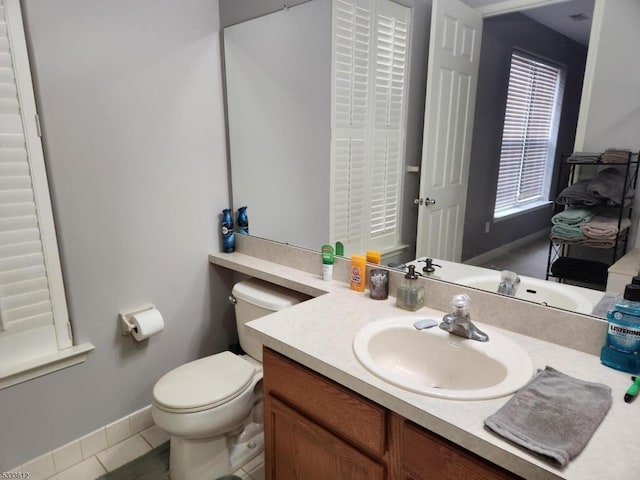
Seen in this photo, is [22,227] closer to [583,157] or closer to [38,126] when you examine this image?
[38,126]

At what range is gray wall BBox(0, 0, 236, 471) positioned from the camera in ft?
5.23

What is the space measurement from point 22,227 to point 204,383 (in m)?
0.91

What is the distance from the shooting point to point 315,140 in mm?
1842

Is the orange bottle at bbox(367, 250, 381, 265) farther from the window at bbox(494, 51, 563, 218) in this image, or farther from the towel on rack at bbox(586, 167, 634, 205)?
the towel on rack at bbox(586, 167, 634, 205)

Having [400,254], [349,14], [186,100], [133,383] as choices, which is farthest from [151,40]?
[133,383]

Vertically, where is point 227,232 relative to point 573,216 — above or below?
below

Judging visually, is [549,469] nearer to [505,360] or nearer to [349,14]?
[505,360]

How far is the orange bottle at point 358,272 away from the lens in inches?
61.2

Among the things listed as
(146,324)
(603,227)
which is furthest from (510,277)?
(146,324)

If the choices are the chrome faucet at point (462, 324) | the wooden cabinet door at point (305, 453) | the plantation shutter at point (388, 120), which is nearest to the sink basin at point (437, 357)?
the chrome faucet at point (462, 324)

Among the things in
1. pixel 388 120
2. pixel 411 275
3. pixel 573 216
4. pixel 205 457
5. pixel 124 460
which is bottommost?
pixel 124 460

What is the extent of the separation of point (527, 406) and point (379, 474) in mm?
402

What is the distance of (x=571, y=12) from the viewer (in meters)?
1.13

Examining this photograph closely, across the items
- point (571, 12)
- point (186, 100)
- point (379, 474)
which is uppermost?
point (571, 12)
